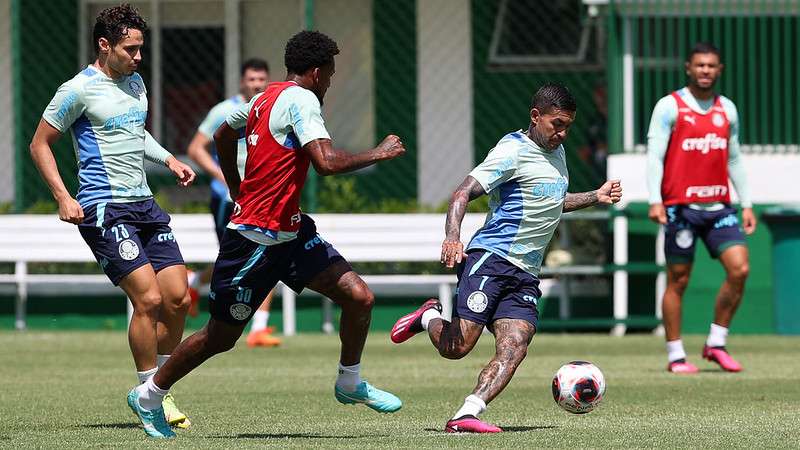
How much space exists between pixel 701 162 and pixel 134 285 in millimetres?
5149

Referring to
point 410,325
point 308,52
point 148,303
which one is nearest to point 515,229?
point 410,325

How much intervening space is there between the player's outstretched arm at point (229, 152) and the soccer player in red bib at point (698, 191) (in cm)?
435

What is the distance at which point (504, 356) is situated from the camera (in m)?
7.93

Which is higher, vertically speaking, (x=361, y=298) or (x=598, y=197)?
(x=598, y=197)

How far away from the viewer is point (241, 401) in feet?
32.1

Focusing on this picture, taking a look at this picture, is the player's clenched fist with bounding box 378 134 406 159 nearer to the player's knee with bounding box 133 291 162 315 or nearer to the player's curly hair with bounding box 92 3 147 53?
the player's knee with bounding box 133 291 162 315

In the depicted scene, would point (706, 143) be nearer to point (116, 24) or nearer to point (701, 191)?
point (701, 191)

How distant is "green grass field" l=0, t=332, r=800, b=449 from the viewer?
25.0ft

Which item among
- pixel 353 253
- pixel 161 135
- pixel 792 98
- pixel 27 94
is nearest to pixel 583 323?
pixel 353 253

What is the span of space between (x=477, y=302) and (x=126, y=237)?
1853mm

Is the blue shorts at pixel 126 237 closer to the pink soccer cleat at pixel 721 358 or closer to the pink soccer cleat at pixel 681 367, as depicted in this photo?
the pink soccer cleat at pixel 681 367

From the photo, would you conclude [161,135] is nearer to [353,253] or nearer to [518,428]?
[353,253]

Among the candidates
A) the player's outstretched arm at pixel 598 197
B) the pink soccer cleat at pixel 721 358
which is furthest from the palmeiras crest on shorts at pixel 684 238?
the player's outstretched arm at pixel 598 197

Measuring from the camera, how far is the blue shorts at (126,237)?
27.7ft
